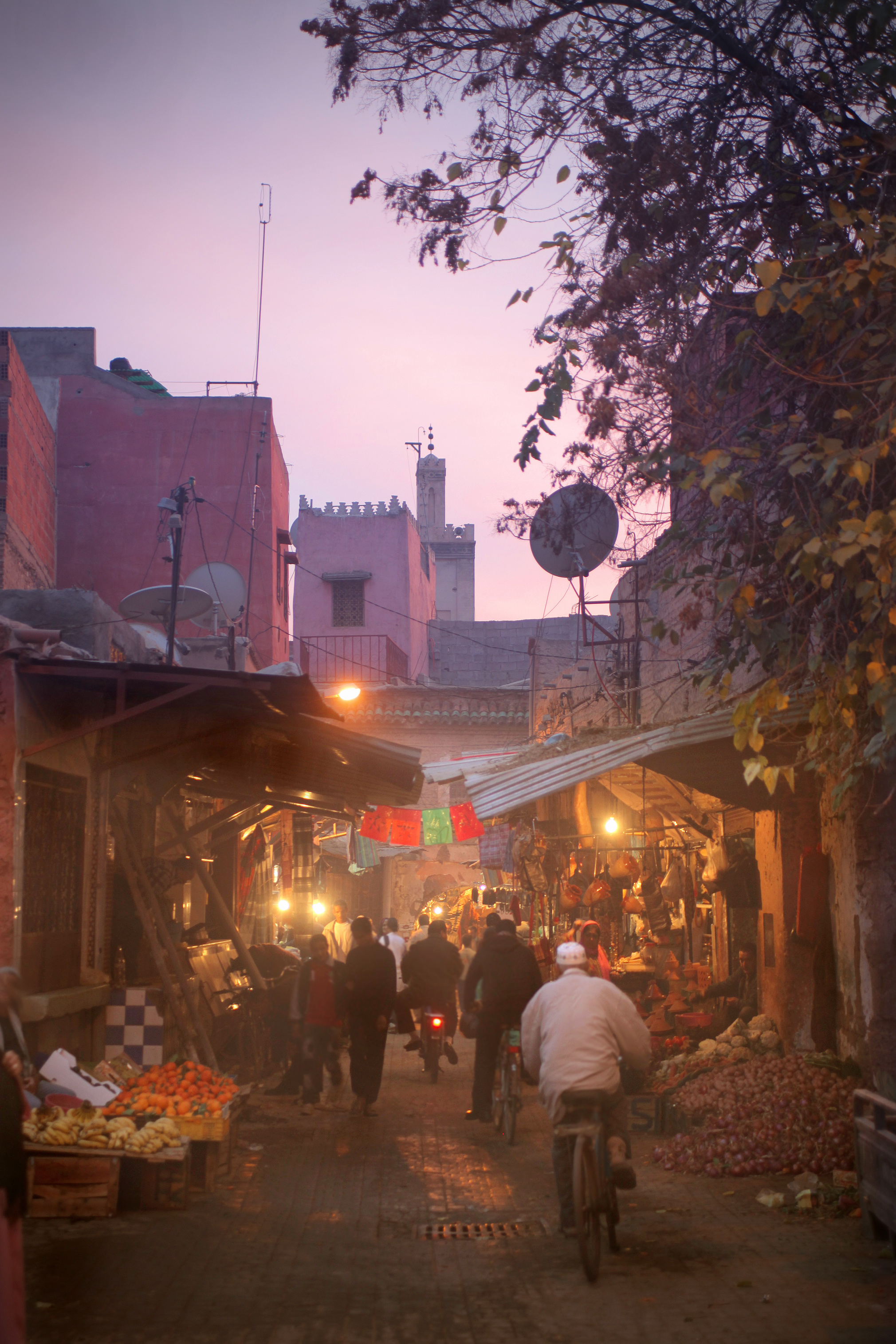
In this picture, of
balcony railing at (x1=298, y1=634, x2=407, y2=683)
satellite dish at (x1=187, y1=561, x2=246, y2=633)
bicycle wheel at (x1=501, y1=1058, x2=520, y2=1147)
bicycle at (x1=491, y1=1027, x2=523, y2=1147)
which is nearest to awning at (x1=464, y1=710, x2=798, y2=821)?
bicycle at (x1=491, y1=1027, x2=523, y2=1147)

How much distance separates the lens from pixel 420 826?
70.4 ft

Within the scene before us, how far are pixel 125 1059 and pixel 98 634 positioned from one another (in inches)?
147

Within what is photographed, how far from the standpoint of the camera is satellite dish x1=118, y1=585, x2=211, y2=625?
14656 millimetres

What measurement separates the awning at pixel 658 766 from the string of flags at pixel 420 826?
7695 mm

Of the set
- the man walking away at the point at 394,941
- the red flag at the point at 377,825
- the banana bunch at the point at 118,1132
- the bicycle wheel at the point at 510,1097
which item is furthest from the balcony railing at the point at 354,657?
the banana bunch at the point at 118,1132

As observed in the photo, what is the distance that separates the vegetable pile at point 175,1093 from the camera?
804 centimetres

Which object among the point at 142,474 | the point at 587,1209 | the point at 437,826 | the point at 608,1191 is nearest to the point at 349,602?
the point at 142,474

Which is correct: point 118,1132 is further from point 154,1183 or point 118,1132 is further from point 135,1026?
point 135,1026

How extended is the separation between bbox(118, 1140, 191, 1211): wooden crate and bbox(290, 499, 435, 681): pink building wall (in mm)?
31036

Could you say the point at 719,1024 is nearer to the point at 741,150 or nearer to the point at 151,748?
the point at 151,748

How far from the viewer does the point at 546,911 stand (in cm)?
1709

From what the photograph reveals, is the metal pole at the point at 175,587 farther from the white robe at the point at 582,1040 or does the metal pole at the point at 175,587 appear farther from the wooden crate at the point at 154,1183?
the white robe at the point at 582,1040

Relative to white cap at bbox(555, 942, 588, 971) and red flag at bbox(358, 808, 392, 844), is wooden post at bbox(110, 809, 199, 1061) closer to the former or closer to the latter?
white cap at bbox(555, 942, 588, 971)

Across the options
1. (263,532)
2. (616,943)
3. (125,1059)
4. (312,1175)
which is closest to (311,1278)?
(312,1175)
